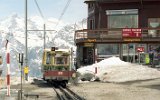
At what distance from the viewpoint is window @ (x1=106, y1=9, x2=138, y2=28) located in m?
56.9

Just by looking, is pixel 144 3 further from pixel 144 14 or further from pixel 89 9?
pixel 89 9

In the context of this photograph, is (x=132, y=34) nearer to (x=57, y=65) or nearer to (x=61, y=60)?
(x=61, y=60)

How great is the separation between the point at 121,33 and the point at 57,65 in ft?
56.1

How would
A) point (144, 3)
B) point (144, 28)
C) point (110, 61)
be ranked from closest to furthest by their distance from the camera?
point (110, 61), point (144, 28), point (144, 3)

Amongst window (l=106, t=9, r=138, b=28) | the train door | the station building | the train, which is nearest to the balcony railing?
the station building

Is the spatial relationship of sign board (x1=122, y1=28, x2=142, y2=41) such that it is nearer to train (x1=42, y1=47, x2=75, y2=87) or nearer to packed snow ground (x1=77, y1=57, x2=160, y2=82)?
packed snow ground (x1=77, y1=57, x2=160, y2=82)

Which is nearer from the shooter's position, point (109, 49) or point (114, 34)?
point (109, 49)

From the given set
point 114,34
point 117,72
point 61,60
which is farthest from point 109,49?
point 61,60

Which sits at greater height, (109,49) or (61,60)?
(109,49)

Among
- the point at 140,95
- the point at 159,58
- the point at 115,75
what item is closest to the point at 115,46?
the point at 159,58

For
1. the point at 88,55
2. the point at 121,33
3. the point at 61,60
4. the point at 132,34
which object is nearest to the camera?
the point at 61,60

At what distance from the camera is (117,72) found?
143 ft

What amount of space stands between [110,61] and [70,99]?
923 inches

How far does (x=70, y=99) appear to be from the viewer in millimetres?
26297
